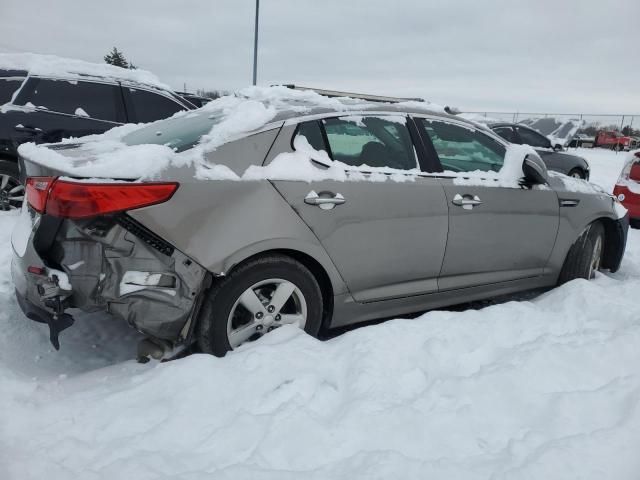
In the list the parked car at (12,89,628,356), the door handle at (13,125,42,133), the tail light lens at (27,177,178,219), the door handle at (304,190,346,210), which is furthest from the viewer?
the door handle at (13,125,42,133)

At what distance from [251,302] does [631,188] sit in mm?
6337

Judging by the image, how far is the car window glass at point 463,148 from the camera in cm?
340

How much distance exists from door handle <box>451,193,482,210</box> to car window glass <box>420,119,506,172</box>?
213mm

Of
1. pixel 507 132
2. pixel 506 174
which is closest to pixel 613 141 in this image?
pixel 507 132

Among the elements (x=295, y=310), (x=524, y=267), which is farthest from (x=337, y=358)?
(x=524, y=267)

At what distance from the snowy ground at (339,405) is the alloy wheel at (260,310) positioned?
0.09 m

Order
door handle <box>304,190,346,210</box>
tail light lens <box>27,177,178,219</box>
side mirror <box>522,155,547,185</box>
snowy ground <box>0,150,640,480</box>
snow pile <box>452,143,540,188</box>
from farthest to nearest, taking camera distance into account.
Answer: side mirror <box>522,155,547,185</box>
snow pile <box>452,143,540,188</box>
door handle <box>304,190,346,210</box>
tail light lens <box>27,177,178,219</box>
snowy ground <box>0,150,640,480</box>

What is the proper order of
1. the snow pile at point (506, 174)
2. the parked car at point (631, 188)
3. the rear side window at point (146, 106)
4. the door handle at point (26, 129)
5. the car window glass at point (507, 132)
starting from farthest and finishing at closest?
the car window glass at point (507, 132) → the parked car at point (631, 188) → the rear side window at point (146, 106) → the door handle at point (26, 129) → the snow pile at point (506, 174)

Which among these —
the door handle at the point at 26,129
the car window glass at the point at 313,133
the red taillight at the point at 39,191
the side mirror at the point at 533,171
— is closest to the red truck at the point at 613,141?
the side mirror at the point at 533,171

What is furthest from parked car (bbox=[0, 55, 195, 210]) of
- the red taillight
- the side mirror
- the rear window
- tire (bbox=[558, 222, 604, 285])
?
tire (bbox=[558, 222, 604, 285])

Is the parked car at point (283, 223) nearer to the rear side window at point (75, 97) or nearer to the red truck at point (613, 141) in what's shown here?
the rear side window at point (75, 97)

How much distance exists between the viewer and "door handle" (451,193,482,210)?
3.32 m

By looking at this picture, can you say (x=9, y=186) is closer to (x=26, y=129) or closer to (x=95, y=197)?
(x=26, y=129)

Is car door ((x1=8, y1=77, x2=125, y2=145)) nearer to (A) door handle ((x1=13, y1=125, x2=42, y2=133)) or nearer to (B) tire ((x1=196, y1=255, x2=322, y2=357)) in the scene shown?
(A) door handle ((x1=13, y1=125, x2=42, y2=133))
